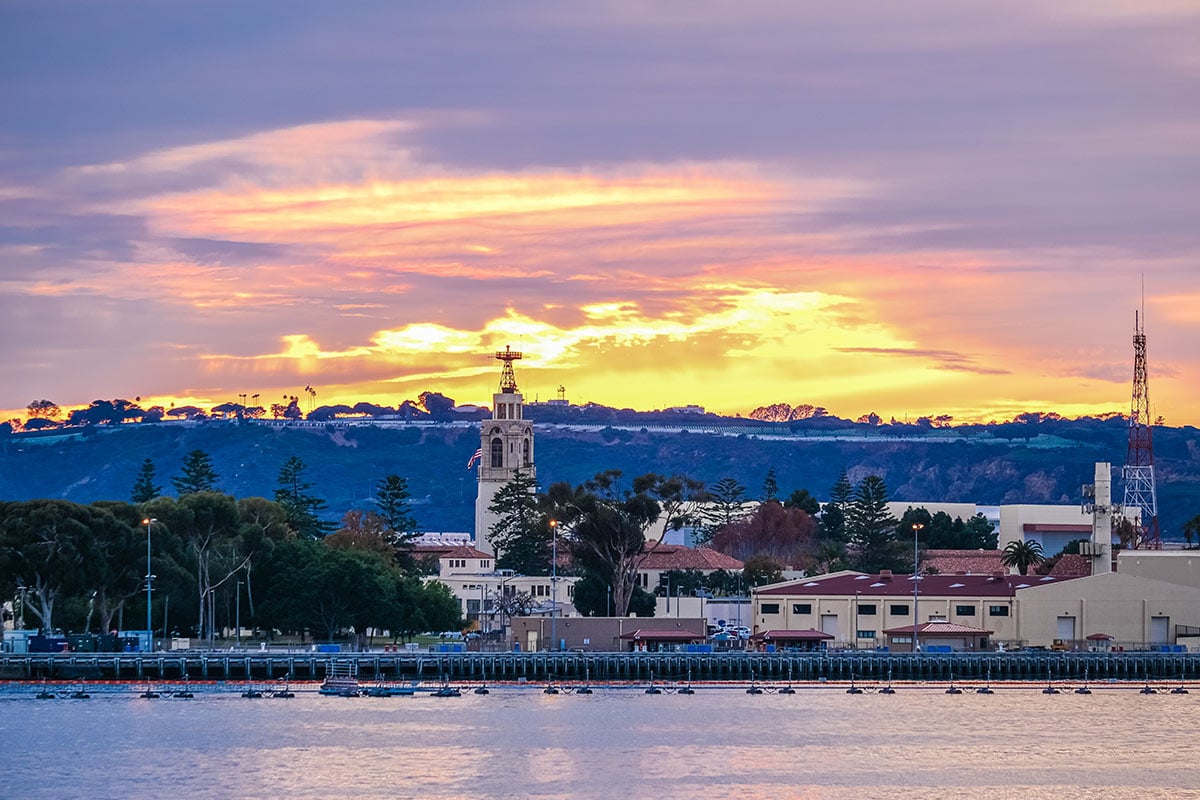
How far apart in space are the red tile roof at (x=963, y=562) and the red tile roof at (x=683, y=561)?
14.3 m

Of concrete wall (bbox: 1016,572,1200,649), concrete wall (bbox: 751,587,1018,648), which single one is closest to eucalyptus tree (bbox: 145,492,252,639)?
concrete wall (bbox: 751,587,1018,648)

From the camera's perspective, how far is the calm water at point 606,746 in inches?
3169

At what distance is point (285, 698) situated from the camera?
110 metres

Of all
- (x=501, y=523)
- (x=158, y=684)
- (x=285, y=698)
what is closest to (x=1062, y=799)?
(x=285, y=698)

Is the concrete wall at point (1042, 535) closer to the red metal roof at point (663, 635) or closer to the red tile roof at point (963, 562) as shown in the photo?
the red tile roof at point (963, 562)

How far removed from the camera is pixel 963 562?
165 meters

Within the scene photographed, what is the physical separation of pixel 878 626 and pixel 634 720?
32.9 metres

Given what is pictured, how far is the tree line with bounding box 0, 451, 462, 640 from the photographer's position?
387ft

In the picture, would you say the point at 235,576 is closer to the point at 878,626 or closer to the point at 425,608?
the point at 425,608

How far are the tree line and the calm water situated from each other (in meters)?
9.65

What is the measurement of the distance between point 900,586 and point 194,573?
40.4 metres

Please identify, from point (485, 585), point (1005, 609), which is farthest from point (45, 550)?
point (485, 585)

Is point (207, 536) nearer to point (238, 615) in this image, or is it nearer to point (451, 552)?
point (238, 615)

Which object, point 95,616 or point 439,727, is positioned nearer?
point 439,727
